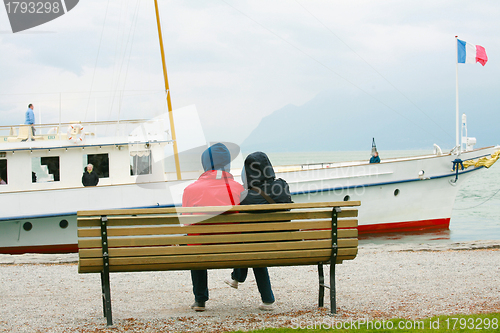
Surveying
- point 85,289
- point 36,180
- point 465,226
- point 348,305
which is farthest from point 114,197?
point 465,226

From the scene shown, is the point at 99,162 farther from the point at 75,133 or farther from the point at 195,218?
the point at 195,218

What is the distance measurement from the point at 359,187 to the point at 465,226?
7.44 meters

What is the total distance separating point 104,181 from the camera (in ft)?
40.8

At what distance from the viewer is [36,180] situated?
12.2 m

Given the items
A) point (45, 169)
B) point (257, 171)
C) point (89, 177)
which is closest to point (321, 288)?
point (257, 171)

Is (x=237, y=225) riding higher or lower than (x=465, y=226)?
higher

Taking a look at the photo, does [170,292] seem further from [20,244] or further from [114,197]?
[20,244]

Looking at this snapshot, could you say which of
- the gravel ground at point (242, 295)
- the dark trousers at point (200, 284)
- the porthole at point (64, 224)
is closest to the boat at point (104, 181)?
the porthole at point (64, 224)

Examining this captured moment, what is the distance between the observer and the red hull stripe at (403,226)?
47.0 feet

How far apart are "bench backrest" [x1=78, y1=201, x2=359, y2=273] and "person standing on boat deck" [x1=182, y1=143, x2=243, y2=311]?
19cm

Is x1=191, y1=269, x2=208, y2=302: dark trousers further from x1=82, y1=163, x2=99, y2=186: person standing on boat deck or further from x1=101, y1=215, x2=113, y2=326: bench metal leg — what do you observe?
x1=82, y1=163, x2=99, y2=186: person standing on boat deck

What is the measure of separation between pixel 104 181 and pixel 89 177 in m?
0.53

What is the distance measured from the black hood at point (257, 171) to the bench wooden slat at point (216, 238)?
0.45 metres

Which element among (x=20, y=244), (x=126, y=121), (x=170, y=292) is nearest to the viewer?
(x=170, y=292)
